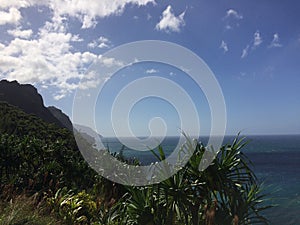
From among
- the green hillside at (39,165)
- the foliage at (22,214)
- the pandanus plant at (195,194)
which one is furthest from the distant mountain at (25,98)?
the pandanus plant at (195,194)

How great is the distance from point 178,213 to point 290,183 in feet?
142

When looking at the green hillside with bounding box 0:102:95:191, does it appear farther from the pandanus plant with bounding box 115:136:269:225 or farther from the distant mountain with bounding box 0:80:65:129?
the distant mountain with bounding box 0:80:65:129

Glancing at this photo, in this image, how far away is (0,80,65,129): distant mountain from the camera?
87250 mm

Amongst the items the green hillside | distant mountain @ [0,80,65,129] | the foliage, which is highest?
distant mountain @ [0,80,65,129]

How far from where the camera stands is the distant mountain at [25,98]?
87.2 m

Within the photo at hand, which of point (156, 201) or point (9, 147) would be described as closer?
point (156, 201)

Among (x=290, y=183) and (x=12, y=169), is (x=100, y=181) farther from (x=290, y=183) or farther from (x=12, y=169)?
(x=290, y=183)

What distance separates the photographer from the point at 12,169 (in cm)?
975

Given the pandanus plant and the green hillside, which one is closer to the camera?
the pandanus plant

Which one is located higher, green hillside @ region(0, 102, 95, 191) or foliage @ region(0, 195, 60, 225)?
green hillside @ region(0, 102, 95, 191)

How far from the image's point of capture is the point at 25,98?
93.6 m

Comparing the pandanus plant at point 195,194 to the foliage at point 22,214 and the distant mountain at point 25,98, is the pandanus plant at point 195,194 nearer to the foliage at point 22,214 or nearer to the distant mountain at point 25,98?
the foliage at point 22,214

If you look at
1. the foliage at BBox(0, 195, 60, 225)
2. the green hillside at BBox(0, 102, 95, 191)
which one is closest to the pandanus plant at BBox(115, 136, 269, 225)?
the foliage at BBox(0, 195, 60, 225)

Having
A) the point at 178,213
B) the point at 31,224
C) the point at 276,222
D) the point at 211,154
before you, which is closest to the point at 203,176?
the point at 211,154
